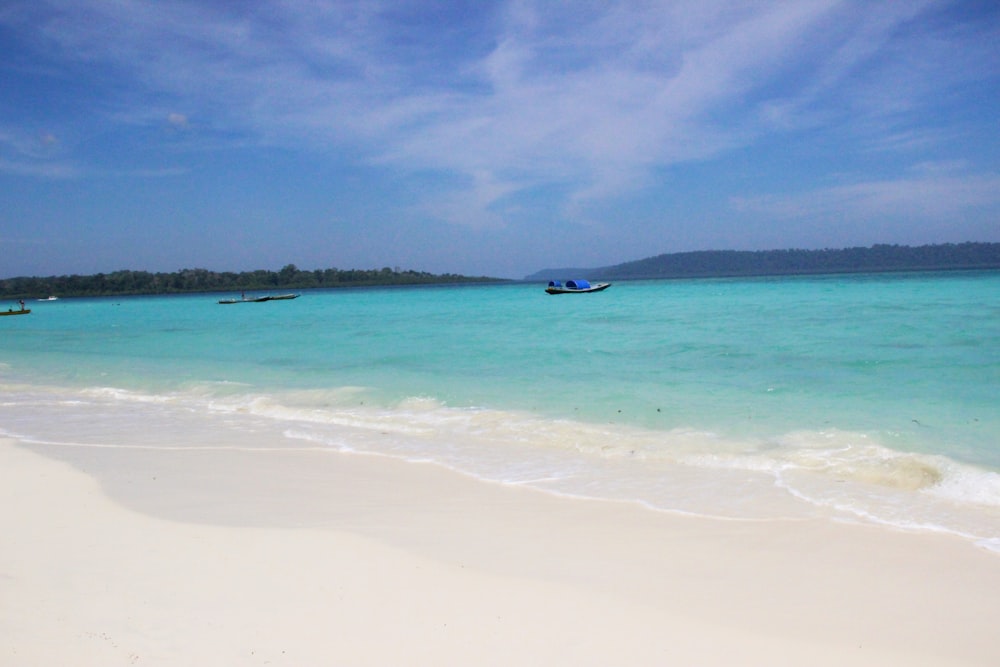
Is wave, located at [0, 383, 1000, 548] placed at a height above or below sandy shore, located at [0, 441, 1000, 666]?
below

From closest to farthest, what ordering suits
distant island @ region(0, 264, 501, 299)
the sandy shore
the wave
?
the sandy shore, the wave, distant island @ region(0, 264, 501, 299)

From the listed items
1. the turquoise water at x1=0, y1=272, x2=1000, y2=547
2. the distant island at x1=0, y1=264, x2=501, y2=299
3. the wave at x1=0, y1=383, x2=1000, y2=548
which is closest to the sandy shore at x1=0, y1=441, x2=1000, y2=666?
the wave at x1=0, y1=383, x2=1000, y2=548

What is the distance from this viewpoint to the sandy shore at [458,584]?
9.40 feet

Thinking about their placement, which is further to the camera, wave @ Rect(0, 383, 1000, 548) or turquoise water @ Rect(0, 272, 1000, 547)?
turquoise water @ Rect(0, 272, 1000, 547)

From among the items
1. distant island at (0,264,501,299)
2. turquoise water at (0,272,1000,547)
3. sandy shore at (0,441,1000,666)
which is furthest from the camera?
distant island at (0,264,501,299)

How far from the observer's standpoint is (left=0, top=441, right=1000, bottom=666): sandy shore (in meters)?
2.87

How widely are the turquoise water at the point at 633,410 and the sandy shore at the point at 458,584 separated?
2.42 ft

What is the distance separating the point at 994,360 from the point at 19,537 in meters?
13.9

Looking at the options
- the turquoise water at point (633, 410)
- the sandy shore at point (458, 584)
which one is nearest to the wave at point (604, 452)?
the turquoise water at point (633, 410)

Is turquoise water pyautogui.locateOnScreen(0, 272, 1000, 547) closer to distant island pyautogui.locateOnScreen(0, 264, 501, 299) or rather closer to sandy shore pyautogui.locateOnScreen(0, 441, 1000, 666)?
sandy shore pyautogui.locateOnScreen(0, 441, 1000, 666)

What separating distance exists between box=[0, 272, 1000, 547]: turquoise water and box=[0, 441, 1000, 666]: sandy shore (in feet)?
2.42

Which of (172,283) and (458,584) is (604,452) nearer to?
(458,584)

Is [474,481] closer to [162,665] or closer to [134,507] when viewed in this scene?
[134,507]

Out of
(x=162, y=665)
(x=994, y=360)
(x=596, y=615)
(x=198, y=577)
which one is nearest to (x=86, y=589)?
(x=198, y=577)
